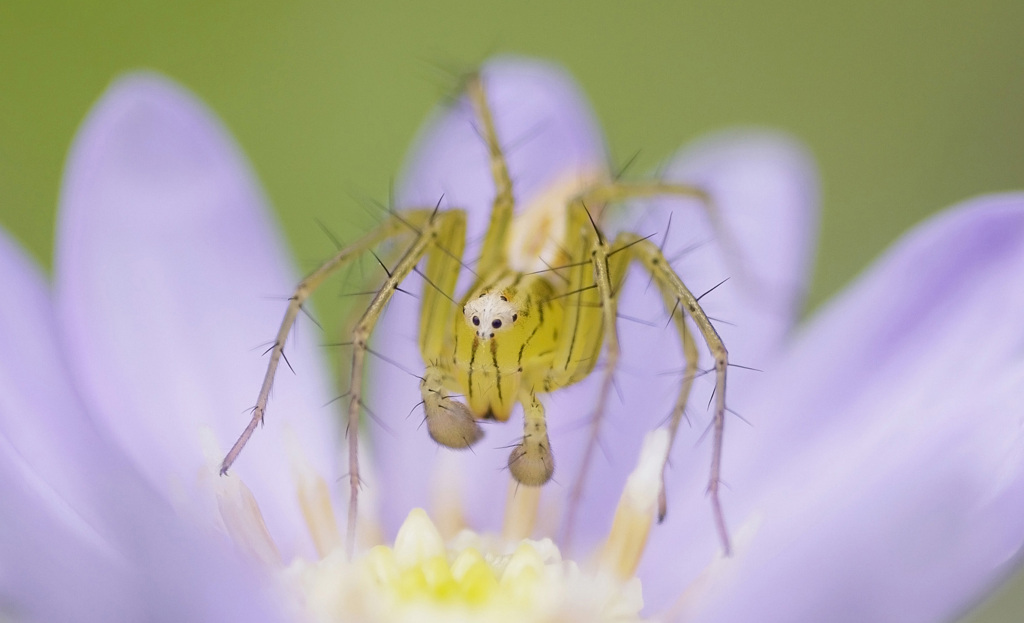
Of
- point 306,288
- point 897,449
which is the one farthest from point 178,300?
point 897,449

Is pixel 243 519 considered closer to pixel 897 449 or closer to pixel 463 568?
pixel 463 568

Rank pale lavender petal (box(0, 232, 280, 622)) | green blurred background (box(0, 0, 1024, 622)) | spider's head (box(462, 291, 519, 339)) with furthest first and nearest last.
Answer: green blurred background (box(0, 0, 1024, 622)) → spider's head (box(462, 291, 519, 339)) → pale lavender petal (box(0, 232, 280, 622))

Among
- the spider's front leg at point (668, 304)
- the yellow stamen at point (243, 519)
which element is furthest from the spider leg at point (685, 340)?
the yellow stamen at point (243, 519)

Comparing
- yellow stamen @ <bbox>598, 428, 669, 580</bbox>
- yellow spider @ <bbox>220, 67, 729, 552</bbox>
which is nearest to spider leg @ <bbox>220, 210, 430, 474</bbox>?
yellow spider @ <bbox>220, 67, 729, 552</bbox>

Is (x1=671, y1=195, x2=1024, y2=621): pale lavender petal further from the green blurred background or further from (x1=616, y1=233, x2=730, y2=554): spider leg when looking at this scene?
the green blurred background

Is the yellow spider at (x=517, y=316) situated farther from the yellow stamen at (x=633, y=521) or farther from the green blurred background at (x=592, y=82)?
the green blurred background at (x=592, y=82)

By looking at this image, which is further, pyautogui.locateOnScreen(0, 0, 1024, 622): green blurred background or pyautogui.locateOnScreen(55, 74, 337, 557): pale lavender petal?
pyautogui.locateOnScreen(0, 0, 1024, 622): green blurred background
